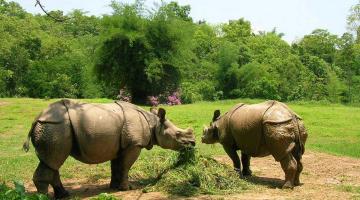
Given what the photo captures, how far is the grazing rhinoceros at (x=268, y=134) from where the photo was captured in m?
10.3

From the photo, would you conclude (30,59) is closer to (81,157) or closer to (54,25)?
(54,25)

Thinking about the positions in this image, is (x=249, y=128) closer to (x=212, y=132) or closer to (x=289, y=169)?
(x=289, y=169)

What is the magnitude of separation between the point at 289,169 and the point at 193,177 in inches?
73.2

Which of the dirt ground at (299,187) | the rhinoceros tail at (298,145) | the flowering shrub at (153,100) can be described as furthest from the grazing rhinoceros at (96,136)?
the flowering shrub at (153,100)

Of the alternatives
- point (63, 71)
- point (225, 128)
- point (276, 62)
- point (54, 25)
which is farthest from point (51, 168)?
point (54, 25)

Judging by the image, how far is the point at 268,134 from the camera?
10.4 meters

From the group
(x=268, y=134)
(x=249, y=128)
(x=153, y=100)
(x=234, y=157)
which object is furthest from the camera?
(x=153, y=100)

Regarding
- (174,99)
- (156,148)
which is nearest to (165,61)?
(174,99)

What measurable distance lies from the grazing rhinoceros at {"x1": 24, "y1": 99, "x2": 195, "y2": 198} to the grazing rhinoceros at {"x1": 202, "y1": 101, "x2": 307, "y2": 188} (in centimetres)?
124

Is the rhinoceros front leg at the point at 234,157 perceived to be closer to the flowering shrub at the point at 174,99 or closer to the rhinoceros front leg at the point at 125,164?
the rhinoceros front leg at the point at 125,164

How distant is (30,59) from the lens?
1921 inches

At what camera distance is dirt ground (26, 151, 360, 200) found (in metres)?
9.58

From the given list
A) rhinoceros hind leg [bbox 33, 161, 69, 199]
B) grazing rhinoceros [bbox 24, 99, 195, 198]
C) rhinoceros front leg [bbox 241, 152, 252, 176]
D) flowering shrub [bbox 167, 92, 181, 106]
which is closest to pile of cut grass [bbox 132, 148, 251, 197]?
grazing rhinoceros [bbox 24, 99, 195, 198]

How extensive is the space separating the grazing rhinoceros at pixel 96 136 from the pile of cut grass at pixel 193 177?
319 mm
